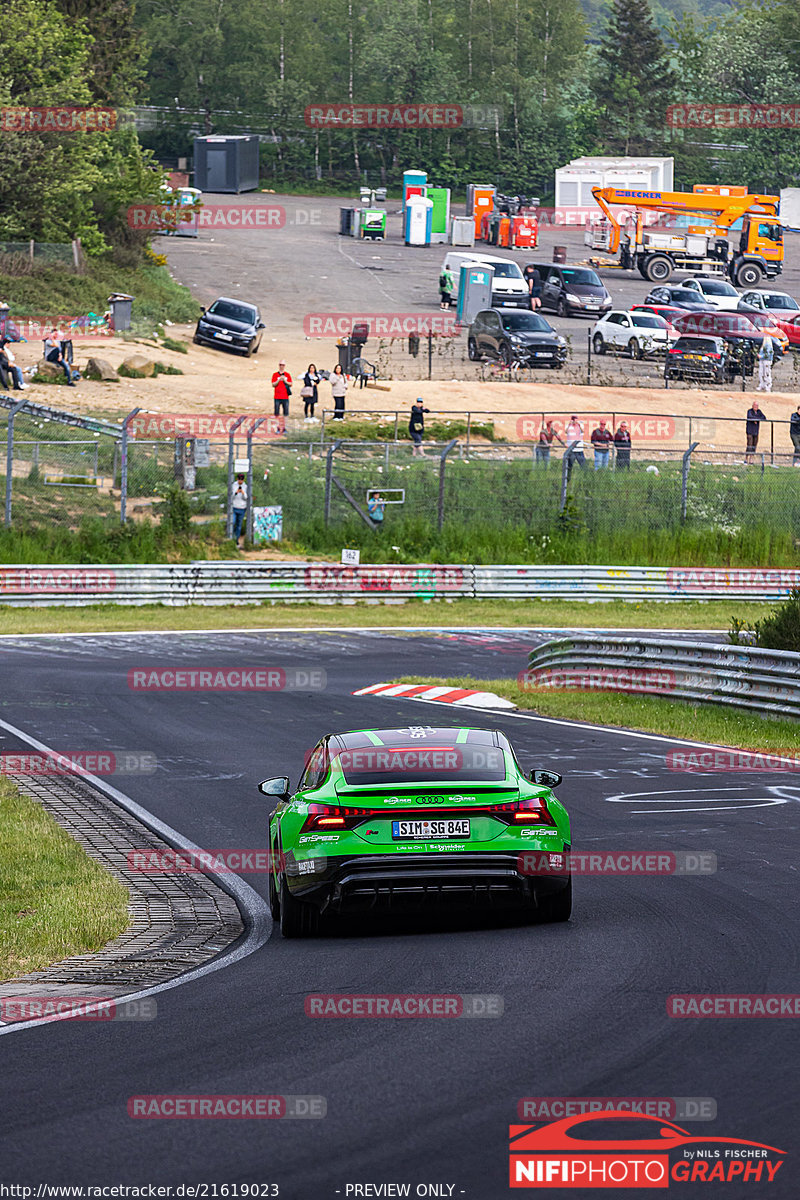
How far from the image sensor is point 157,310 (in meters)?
55.3

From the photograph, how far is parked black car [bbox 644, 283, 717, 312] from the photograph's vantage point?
195ft

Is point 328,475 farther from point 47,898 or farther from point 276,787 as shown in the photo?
point 276,787

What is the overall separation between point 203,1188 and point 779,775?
10779 millimetres

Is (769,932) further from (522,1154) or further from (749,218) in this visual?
(749,218)

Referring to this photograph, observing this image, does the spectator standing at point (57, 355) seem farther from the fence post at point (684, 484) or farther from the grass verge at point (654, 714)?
the grass verge at point (654, 714)

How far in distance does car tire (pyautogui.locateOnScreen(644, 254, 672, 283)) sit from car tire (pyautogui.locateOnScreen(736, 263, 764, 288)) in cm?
351

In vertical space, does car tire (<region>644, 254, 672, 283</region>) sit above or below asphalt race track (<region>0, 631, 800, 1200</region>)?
above

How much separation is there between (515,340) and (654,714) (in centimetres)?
3301

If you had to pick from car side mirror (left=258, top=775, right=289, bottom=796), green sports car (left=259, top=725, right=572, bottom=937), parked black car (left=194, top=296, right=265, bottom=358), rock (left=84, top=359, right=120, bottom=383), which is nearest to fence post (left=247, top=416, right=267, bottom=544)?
rock (left=84, top=359, right=120, bottom=383)

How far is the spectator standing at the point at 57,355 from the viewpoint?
42.9 m

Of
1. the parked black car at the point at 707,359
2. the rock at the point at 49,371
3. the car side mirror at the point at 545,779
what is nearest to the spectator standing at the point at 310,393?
the rock at the point at 49,371

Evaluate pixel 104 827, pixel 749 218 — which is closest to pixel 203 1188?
pixel 104 827

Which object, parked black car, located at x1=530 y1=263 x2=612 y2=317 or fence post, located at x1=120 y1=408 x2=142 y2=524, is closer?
fence post, located at x1=120 y1=408 x2=142 y2=524

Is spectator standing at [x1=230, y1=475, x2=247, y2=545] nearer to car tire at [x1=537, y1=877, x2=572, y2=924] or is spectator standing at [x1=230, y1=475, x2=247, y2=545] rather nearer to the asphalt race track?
the asphalt race track
